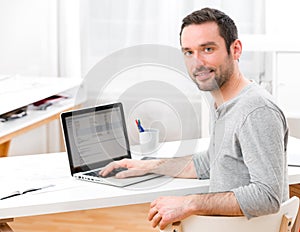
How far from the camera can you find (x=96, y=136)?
6.64 ft

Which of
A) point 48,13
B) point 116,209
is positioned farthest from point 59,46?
point 116,209

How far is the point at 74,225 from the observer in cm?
367

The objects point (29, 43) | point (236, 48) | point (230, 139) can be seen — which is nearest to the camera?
point (230, 139)

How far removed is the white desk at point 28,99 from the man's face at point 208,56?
1.32 meters

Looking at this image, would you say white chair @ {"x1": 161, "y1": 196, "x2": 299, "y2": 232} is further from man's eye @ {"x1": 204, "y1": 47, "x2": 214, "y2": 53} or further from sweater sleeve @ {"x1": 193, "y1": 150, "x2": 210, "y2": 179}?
man's eye @ {"x1": 204, "y1": 47, "x2": 214, "y2": 53}

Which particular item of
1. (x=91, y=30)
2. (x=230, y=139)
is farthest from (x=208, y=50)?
(x=91, y=30)

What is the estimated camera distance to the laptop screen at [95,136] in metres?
2.01

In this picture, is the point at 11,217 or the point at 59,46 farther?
the point at 59,46

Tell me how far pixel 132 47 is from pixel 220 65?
2.28 m

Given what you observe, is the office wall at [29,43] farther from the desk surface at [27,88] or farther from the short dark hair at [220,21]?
the short dark hair at [220,21]

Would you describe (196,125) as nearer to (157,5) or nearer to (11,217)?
(11,217)

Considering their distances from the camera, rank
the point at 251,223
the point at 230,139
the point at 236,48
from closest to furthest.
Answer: the point at 251,223 → the point at 230,139 → the point at 236,48

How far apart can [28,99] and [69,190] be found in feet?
4.53

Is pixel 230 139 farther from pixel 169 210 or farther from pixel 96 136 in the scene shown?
pixel 96 136
